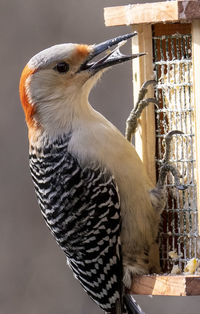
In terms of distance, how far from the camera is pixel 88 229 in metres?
4.10

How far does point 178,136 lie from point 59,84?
697 millimetres

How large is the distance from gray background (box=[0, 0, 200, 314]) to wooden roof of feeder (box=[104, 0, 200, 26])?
2862mm

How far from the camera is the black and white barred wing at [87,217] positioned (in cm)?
406

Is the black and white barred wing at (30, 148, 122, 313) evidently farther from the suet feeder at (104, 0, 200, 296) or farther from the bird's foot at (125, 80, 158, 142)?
the bird's foot at (125, 80, 158, 142)

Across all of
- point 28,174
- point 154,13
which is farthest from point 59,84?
point 28,174

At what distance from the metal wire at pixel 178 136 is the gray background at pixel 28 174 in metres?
2.56

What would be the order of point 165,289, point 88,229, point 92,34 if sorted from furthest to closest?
point 92,34, point 88,229, point 165,289

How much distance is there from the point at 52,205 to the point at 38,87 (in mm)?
593

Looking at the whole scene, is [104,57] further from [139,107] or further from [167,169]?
[167,169]

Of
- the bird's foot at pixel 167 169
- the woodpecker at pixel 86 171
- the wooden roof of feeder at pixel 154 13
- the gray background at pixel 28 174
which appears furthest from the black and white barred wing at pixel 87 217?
the gray background at pixel 28 174

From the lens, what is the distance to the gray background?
6.99 metres

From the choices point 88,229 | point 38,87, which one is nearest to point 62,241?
point 88,229

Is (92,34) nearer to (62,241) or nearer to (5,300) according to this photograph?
(5,300)

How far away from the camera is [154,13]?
389 centimetres
